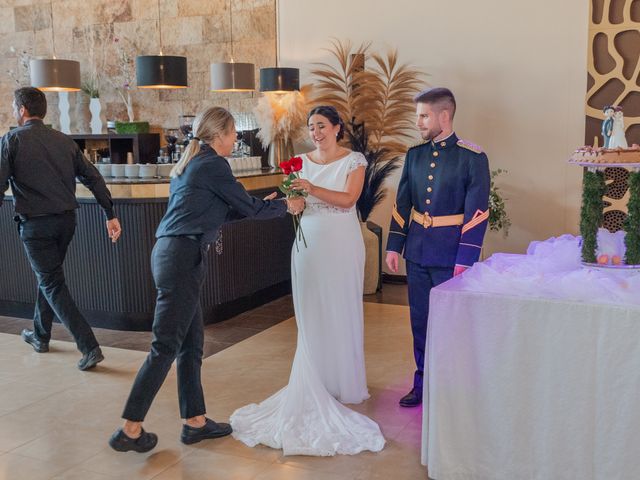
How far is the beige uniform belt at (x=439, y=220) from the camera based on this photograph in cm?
386

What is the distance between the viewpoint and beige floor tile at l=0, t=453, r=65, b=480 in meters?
Answer: 3.42

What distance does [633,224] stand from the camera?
3059 millimetres

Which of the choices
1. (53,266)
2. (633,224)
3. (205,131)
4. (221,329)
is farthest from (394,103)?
(633,224)

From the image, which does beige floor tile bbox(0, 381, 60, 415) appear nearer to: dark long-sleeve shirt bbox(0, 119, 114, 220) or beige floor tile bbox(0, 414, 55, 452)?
beige floor tile bbox(0, 414, 55, 452)

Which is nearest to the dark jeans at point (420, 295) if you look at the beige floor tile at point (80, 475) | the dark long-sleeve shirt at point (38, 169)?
the beige floor tile at point (80, 475)

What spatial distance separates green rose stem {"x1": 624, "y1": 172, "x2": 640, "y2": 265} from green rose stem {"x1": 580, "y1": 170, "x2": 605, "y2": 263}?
4.6 inches

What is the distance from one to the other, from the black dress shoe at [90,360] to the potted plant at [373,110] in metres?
3.07

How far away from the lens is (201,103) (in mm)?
9133

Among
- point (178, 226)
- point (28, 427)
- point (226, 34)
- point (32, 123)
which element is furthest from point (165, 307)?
point (226, 34)

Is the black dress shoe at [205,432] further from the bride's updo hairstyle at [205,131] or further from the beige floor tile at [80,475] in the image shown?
the bride's updo hairstyle at [205,131]

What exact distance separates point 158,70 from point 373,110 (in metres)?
2.29

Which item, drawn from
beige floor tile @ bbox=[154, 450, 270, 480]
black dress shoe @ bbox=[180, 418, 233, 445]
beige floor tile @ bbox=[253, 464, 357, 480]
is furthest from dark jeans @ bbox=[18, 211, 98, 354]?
beige floor tile @ bbox=[253, 464, 357, 480]

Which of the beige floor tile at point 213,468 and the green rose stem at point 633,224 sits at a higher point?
the green rose stem at point 633,224

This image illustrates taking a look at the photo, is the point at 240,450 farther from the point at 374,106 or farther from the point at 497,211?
the point at 374,106
